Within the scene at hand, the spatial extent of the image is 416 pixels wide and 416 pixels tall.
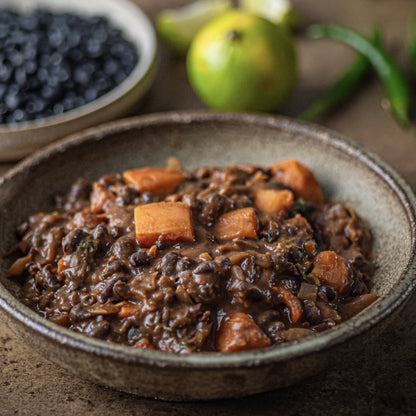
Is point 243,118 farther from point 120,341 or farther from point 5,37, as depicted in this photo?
point 5,37

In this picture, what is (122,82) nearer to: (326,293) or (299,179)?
(299,179)

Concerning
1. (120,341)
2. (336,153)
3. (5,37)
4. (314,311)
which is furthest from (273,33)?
(120,341)

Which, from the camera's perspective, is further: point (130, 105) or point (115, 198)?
point (130, 105)

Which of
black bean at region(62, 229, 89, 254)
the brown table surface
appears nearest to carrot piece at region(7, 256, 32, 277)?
black bean at region(62, 229, 89, 254)

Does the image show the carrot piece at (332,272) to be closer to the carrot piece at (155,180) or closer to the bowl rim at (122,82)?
the carrot piece at (155,180)

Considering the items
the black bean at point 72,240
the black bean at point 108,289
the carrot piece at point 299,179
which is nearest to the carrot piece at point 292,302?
the black bean at point 108,289

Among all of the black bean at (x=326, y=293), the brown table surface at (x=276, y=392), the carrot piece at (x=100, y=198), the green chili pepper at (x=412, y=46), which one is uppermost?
the green chili pepper at (x=412, y=46)
